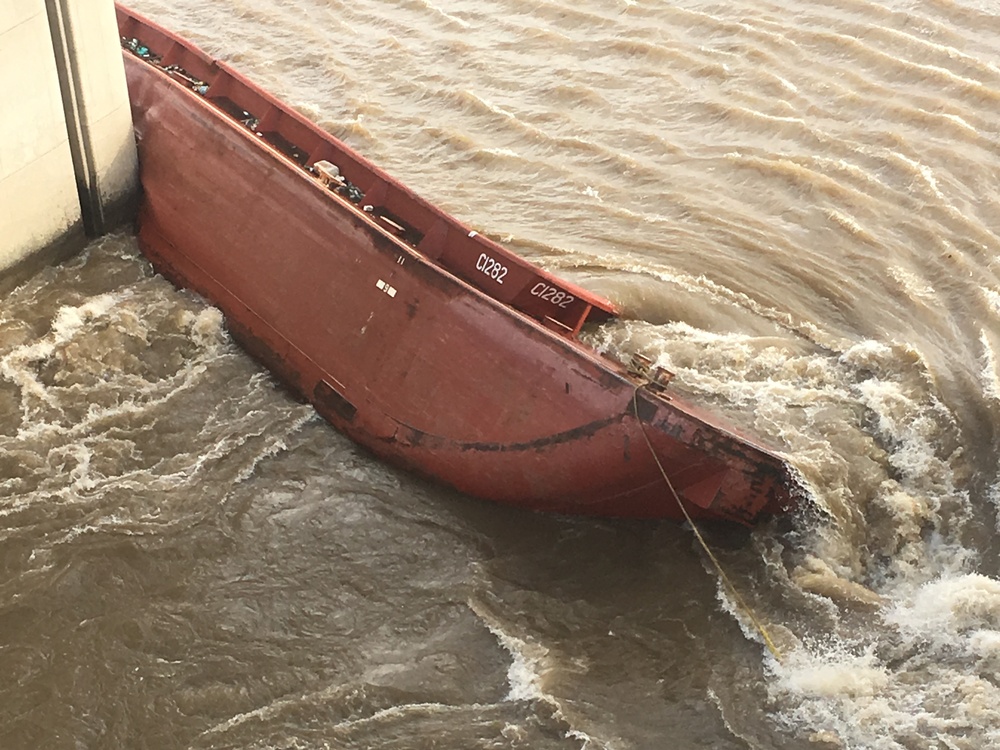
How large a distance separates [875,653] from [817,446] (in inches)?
69.2

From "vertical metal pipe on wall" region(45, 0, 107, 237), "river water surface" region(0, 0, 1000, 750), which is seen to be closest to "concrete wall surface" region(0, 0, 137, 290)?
"vertical metal pipe on wall" region(45, 0, 107, 237)

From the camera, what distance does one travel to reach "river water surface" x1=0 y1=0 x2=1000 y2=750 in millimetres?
6398

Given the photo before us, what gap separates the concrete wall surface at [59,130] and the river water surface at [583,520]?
0.38 m

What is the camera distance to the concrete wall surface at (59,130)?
331 inches

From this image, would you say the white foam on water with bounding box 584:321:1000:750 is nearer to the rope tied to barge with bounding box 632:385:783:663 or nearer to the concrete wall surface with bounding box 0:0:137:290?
the rope tied to barge with bounding box 632:385:783:663

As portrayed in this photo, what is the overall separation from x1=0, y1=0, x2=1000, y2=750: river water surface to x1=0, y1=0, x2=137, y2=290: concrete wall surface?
1.23 ft

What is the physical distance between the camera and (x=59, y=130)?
29.5 ft

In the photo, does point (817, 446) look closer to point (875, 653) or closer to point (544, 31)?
point (875, 653)

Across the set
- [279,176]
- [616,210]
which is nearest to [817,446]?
[616,210]

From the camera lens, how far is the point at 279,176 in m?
8.80

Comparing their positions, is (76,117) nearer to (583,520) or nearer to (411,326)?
(411,326)

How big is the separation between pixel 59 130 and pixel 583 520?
578 centimetres

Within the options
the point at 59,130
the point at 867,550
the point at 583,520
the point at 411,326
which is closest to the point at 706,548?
the point at 583,520

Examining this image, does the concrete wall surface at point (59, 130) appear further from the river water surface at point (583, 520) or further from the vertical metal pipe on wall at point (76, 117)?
the river water surface at point (583, 520)
